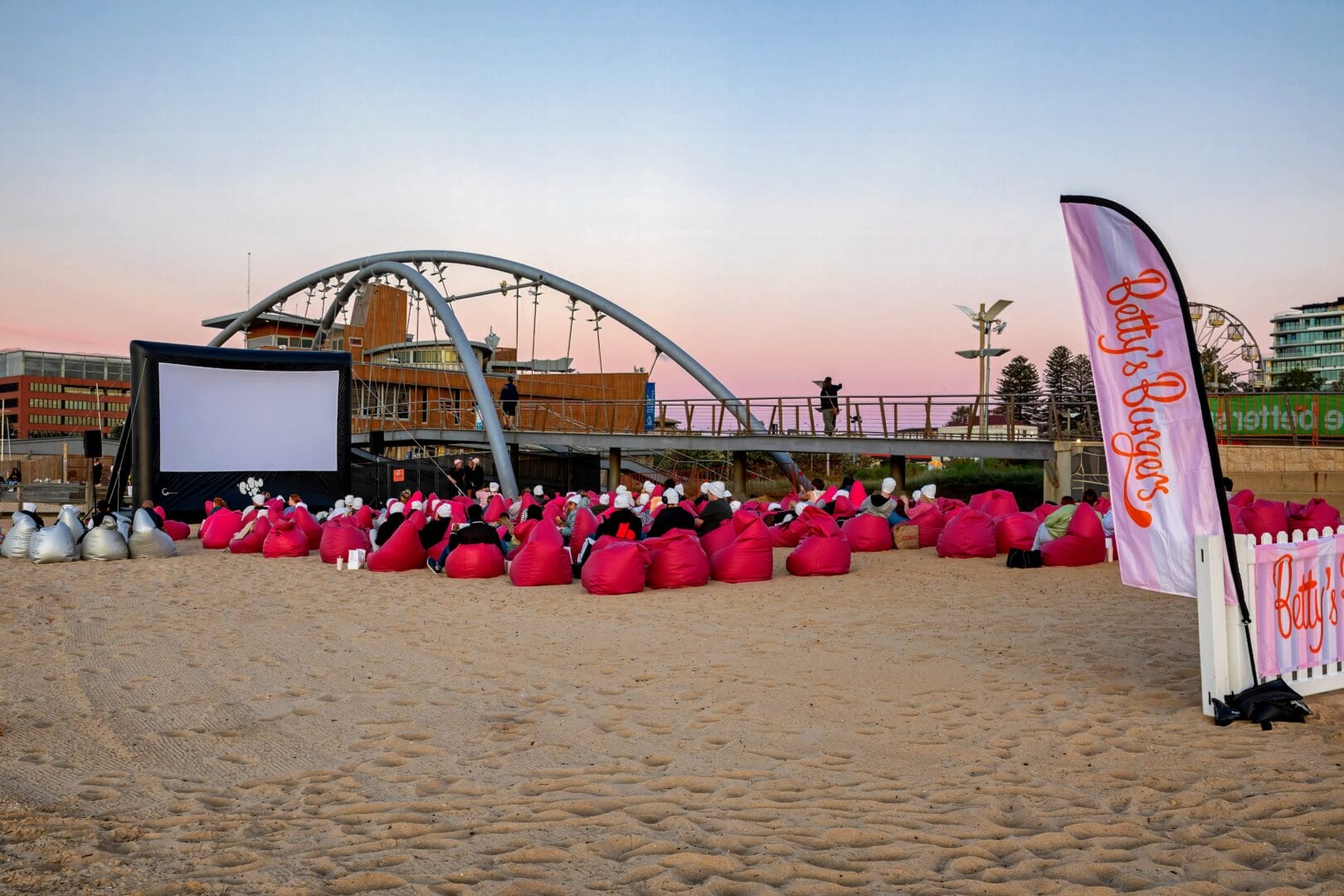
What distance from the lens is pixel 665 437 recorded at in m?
28.5

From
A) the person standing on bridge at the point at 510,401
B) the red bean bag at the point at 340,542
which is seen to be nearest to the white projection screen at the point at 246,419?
the person standing on bridge at the point at 510,401

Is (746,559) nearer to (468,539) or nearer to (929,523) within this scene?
(468,539)

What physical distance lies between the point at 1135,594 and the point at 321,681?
26.2 feet

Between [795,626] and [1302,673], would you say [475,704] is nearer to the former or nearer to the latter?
[795,626]

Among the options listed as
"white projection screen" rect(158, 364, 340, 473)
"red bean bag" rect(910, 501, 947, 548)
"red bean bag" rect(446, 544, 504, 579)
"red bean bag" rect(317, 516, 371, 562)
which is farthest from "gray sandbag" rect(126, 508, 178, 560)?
"red bean bag" rect(910, 501, 947, 548)

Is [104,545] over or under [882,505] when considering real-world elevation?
under

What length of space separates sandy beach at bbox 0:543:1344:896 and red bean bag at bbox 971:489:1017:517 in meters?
6.25

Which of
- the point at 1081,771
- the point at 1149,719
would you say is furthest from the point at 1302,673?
the point at 1081,771

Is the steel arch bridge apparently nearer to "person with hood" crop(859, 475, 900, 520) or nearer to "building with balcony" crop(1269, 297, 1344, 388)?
"person with hood" crop(859, 475, 900, 520)

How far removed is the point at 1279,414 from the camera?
71.3ft

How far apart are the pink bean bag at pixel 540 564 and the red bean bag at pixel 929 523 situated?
570 cm

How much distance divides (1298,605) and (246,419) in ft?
76.5

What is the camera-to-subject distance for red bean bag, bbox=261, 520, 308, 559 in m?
16.1

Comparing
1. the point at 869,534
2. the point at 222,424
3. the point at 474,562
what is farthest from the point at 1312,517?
the point at 222,424
